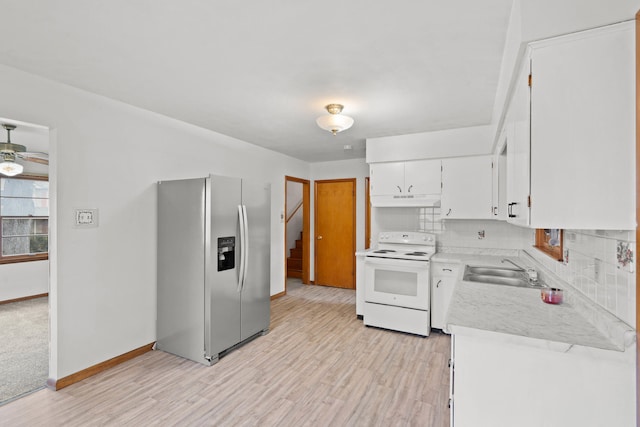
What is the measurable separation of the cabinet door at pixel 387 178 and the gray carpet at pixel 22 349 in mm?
3796

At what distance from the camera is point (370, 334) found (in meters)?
3.54

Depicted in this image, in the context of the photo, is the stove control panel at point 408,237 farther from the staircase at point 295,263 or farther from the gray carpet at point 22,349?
the gray carpet at point 22,349

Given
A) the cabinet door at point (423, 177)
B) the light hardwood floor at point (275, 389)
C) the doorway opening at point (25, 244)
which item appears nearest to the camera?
the light hardwood floor at point (275, 389)

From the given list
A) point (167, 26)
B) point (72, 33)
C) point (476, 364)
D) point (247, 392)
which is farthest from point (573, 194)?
point (72, 33)

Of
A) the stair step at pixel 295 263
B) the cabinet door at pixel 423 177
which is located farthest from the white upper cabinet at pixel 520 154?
the stair step at pixel 295 263

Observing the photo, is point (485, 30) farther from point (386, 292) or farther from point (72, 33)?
point (386, 292)

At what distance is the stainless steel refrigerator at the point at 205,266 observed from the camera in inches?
111

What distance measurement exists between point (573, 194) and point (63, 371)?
3.47m

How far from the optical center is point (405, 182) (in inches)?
155

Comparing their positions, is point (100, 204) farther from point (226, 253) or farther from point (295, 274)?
point (295, 274)

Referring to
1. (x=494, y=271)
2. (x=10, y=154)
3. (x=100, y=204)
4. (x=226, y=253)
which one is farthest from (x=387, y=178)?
(x=10, y=154)

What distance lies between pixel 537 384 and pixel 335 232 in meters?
4.56

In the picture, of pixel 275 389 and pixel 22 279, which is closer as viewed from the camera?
pixel 275 389

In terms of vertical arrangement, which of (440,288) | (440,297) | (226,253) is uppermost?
(226,253)
